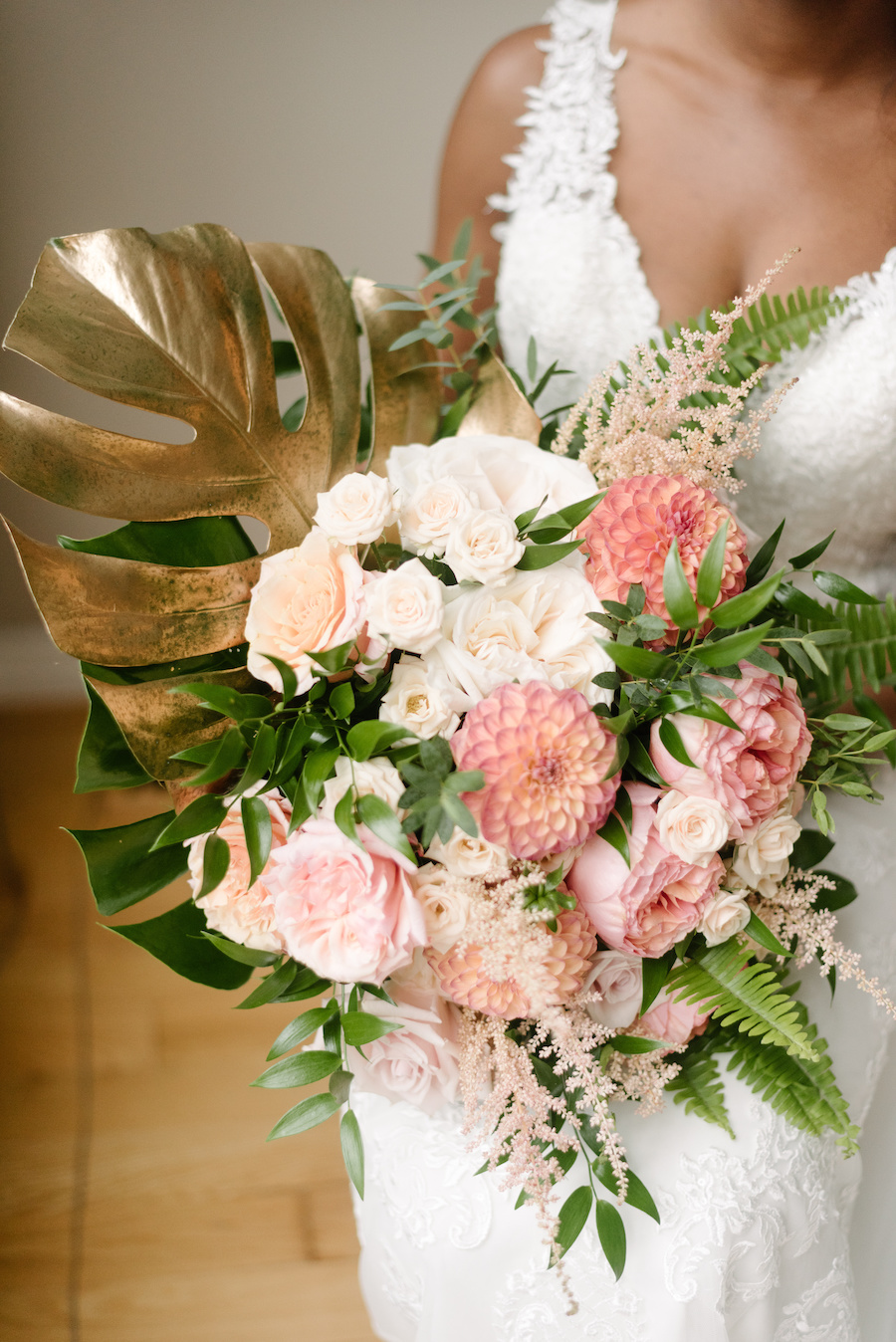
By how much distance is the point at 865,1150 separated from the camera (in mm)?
958

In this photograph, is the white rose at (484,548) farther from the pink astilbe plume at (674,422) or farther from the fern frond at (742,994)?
the fern frond at (742,994)

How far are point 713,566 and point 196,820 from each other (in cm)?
35

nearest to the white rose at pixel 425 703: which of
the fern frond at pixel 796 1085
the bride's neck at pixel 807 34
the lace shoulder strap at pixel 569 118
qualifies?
the fern frond at pixel 796 1085

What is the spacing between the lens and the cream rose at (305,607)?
58 centimetres

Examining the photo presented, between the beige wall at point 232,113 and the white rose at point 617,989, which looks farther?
the beige wall at point 232,113

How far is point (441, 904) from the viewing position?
1.92 ft

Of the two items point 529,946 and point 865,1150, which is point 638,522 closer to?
point 529,946

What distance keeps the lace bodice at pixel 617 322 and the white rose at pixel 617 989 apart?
0.54m

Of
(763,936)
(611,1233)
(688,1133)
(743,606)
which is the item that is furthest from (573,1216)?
(743,606)

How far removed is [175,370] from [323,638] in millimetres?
233

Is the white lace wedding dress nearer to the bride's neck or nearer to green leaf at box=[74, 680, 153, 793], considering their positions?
the bride's neck

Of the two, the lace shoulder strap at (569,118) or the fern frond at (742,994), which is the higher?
the lace shoulder strap at (569,118)

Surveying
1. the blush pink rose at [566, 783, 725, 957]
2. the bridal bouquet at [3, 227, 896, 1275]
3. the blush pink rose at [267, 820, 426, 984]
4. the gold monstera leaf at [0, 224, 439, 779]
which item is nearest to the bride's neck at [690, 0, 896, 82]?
the bridal bouquet at [3, 227, 896, 1275]

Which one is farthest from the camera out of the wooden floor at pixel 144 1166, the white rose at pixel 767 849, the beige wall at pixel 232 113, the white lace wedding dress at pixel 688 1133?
the beige wall at pixel 232 113
